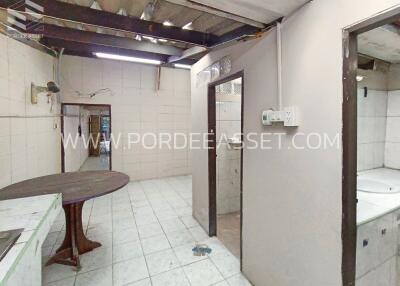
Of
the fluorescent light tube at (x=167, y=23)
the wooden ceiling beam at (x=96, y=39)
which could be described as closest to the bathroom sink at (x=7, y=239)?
the fluorescent light tube at (x=167, y=23)

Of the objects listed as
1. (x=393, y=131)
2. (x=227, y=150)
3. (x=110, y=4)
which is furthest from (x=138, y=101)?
(x=393, y=131)

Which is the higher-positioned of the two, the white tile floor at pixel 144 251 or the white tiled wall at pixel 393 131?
the white tiled wall at pixel 393 131

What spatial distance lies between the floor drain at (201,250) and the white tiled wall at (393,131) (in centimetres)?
228

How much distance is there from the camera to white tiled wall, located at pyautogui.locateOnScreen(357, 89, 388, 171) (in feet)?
7.01

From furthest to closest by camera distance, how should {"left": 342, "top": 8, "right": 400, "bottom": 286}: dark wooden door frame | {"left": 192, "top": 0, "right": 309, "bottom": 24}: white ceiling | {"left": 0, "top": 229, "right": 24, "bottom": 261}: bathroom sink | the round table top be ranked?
1. the round table top
2. {"left": 192, "top": 0, "right": 309, "bottom": 24}: white ceiling
3. {"left": 342, "top": 8, "right": 400, "bottom": 286}: dark wooden door frame
4. {"left": 0, "top": 229, "right": 24, "bottom": 261}: bathroom sink

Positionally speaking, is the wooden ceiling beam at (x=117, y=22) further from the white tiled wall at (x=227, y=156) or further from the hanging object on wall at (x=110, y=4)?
the white tiled wall at (x=227, y=156)

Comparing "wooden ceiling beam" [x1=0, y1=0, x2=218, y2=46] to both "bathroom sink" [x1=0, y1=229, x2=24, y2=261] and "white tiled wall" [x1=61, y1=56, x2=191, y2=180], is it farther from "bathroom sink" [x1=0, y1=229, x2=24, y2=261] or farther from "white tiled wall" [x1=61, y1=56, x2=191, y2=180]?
"white tiled wall" [x1=61, y1=56, x2=191, y2=180]

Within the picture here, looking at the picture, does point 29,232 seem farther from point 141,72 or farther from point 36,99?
point 141,72

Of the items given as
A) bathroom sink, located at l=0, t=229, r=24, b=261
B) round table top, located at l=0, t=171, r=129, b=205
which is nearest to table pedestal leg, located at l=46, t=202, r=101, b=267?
round table top, located at l=0, t=171, r=129, b=205

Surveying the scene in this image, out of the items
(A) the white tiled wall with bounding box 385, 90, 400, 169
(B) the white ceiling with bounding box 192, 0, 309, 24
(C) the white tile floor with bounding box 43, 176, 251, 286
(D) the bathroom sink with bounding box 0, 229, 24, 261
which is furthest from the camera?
(A) the white tiled wall with bounding box 385, 90, 400, 169

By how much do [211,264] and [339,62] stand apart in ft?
6.70

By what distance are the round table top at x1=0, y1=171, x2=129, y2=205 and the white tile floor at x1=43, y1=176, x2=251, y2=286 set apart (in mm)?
803

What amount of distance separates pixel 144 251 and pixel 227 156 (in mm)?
1759

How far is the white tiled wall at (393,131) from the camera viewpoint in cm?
219
